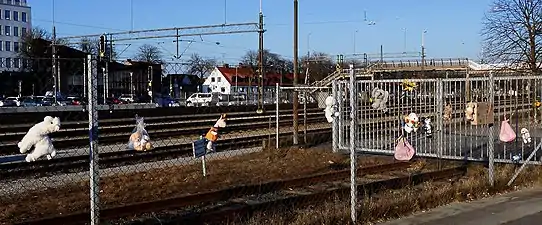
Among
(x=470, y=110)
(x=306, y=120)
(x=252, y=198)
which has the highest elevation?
(x=470, y=110)

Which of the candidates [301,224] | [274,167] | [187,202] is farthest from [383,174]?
[301,224]

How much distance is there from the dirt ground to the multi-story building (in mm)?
97972

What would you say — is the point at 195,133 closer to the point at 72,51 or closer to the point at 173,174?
the point at 173,174

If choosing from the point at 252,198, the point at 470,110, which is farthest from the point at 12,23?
the point at 470,110

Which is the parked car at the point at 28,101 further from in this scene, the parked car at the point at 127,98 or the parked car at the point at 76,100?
the parked car at the point at 127,98

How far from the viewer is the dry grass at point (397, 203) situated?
320 inches

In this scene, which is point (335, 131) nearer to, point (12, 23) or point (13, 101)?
point (13, 101)

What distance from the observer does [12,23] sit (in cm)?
11050

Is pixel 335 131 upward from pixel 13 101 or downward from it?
downward

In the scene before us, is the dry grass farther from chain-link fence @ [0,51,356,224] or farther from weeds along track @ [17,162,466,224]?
chain-link fence @ [0,51,356,224]

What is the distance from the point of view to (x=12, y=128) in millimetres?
25438

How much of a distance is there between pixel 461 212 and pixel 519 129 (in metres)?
5.68

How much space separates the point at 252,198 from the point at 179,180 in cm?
253

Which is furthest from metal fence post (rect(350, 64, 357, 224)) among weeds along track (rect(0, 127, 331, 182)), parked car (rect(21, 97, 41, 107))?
parked car (rect(21, 97, 41, 107))
